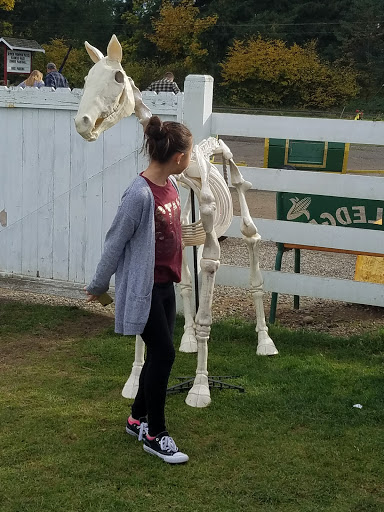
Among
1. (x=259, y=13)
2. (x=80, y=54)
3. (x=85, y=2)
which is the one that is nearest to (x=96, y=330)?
(x=80, y=54)

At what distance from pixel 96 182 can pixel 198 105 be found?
1.36 metres

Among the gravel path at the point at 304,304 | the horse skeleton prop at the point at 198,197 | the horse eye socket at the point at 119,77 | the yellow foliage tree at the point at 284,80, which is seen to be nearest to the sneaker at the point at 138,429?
the horse skeleton prop at the point at 198,197

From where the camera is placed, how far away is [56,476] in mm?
4031

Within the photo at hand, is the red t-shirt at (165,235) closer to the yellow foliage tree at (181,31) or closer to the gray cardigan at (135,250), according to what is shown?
the gray cardigan at (135,250)

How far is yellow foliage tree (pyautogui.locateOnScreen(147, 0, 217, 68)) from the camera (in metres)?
43.0

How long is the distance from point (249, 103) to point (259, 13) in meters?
10.9

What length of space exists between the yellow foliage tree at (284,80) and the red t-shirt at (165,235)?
113 feet

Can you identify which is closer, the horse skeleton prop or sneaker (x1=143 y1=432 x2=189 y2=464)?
sneaker (x1=143 y1=432 x2=189 y2=464)

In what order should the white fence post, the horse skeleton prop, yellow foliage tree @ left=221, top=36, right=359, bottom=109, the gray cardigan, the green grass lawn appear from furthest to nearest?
yellow foliage tree @ left=221, top=36, right=359, bottom=109
the white fence post
the horse skeleton prop
the gray cardigan
the green grass lawn

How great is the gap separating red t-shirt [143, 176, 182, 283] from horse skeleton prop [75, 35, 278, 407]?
775 mm

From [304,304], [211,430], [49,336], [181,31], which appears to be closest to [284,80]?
[181,31]

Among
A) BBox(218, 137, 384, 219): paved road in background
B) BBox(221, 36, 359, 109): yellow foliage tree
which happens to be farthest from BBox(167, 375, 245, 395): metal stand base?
BBox(221, 36, 359, 109): yellow foliage tree

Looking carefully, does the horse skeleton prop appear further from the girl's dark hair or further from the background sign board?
the background sign board

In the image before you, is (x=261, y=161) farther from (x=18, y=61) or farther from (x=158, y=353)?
(x=158, y=353)
